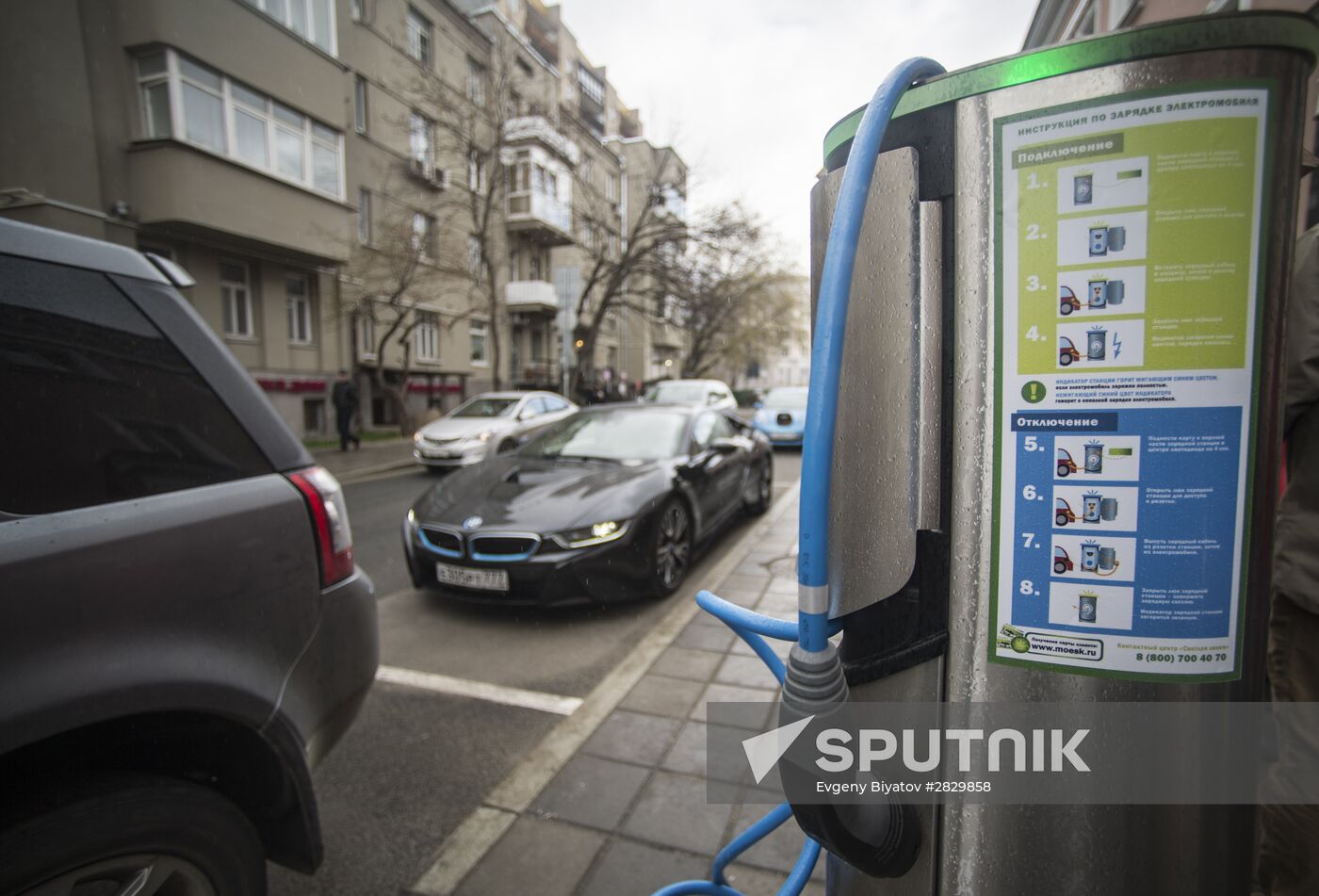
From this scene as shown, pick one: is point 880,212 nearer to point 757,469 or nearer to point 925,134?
point 925,134

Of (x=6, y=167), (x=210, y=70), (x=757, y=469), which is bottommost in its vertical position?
(x=757, y=469)

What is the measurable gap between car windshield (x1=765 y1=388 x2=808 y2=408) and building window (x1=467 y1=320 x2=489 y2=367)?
47.9 ft

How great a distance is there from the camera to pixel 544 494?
487 cm

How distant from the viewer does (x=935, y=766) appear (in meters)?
0.94

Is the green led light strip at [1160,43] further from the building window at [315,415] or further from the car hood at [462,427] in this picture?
the building window at [315,415]

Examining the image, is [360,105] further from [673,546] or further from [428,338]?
[673,546]

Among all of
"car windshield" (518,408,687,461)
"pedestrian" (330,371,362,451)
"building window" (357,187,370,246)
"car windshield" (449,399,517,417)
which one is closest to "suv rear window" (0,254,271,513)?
"car windshield" (518,408,687,461)

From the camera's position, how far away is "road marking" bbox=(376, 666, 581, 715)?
3348 millimetres

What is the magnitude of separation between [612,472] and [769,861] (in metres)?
3.38

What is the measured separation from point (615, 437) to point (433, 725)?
3.21 metres

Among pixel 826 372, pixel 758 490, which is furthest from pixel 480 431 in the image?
pixel 826 372

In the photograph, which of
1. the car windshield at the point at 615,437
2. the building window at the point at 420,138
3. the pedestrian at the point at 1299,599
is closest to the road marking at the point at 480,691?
the car windshield at the point at 615,437

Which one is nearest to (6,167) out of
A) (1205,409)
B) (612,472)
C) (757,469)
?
(612,472)

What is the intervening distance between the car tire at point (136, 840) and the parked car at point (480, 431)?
31.3 ft
